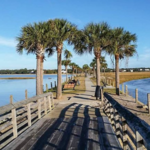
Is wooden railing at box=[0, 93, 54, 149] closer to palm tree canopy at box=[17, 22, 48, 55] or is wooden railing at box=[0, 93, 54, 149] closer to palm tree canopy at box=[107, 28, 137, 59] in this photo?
palm tree canopy at box=[17, 22, 48, 55]

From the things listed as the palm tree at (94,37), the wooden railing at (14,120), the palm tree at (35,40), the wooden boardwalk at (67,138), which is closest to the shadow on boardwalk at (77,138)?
the wooden boardwalk at (67,138)

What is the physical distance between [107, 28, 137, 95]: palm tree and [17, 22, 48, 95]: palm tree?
616 cm

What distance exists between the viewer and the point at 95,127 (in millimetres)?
6727

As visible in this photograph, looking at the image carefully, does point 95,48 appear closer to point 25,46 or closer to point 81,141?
point 25,46

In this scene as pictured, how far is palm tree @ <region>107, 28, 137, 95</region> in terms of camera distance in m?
19.1

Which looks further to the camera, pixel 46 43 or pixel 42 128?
pixel 46 43

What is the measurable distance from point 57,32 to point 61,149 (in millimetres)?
13609

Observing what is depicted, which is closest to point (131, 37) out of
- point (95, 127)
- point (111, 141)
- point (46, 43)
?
point (46, 43)

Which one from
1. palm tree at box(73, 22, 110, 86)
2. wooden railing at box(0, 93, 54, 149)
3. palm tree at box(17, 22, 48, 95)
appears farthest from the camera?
palm tree at box(73, 22, 110, 86)

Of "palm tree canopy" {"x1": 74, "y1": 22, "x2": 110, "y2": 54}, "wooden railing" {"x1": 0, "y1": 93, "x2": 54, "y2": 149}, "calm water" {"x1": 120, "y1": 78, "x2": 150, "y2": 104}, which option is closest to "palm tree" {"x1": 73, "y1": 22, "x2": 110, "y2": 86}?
"palm tree canopy" {"x1": 74, "y1": 22, "x2": 110, "y2": 54}

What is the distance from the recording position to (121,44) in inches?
854

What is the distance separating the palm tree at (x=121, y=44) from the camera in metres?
19.1

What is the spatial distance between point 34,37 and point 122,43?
31.1 feet

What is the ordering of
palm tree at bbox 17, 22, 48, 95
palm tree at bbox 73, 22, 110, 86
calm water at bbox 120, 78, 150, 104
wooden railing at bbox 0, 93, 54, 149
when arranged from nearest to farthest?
wooden railing at bbox 0, 93, 54, 149 → palm tree at bbox 17, 22, 48, 95 → palm tree at bbox 73, 22, 110, 86 → calm water at bbox 120, 78, 150, 104
